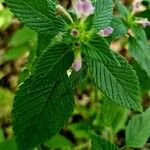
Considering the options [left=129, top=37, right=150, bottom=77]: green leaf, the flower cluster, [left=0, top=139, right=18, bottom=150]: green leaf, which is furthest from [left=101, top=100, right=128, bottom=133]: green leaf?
the flower cluster

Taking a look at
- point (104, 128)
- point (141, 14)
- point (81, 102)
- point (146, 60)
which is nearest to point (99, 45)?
point (146, 60)

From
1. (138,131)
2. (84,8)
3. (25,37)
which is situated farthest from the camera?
(25,37)

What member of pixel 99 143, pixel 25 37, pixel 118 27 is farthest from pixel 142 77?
pixel 25 37

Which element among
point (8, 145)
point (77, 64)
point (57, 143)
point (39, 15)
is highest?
point (39, 15)

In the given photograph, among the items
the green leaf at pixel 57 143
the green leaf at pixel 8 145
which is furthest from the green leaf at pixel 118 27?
the green leaf at pixel 57 143

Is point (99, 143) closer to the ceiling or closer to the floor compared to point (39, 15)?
closer to the floor

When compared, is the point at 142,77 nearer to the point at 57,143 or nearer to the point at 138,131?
the point at 138,131

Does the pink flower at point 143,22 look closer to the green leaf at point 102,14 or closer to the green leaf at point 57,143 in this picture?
the green leaf at point 102,14
